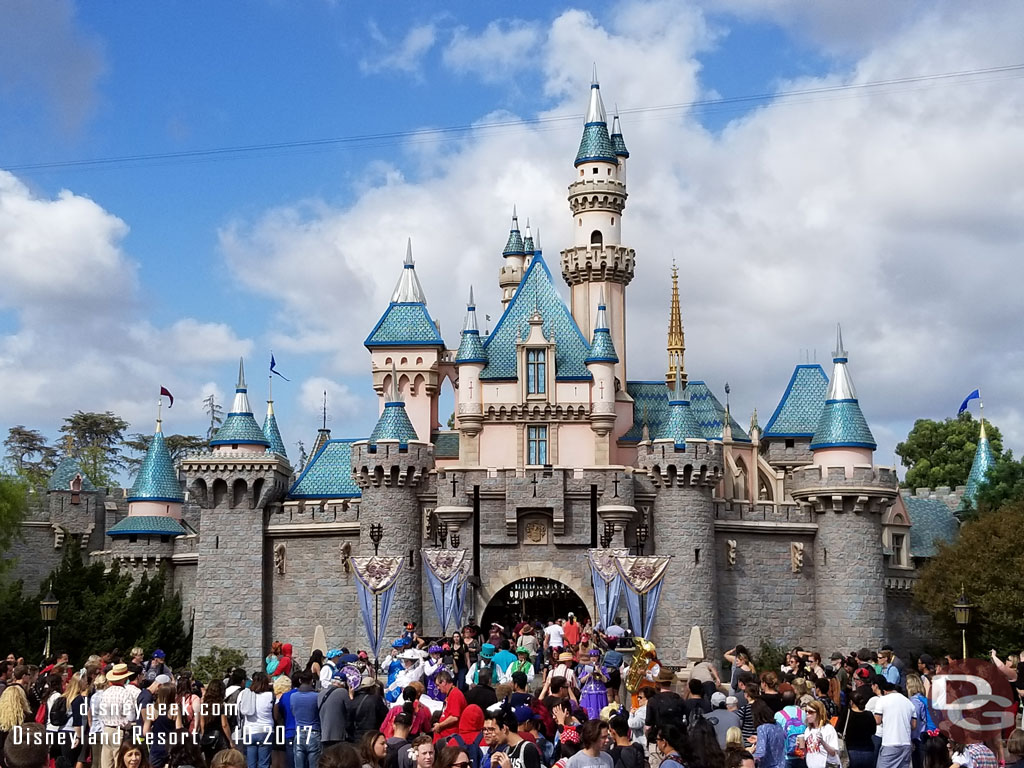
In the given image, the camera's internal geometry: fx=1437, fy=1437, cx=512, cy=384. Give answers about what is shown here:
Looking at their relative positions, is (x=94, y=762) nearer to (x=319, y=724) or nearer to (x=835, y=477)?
(x=319, y=724)

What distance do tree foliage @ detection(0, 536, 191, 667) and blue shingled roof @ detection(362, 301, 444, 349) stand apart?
33.5ft

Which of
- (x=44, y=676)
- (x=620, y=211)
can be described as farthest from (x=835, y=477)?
(x=44, y=676)

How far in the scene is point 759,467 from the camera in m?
46.6

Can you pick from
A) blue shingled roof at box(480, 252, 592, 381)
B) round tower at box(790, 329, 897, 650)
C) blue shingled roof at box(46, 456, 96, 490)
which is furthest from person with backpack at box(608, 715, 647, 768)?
blue shingled roof at box(46, 456, 96, 490)

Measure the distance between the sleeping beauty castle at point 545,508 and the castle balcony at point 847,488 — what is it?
0.06 metres

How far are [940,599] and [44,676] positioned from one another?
28673 millimetres

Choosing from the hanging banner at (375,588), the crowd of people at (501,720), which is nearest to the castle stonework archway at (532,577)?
the hanging banner at (375,588)

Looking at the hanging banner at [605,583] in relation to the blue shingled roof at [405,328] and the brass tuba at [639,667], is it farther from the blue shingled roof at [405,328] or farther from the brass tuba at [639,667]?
the brass tuba at [639,667]

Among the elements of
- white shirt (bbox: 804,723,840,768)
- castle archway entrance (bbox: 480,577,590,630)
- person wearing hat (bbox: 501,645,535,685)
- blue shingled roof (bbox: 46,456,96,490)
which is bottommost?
white shirt (bbox: 804,723,840,768)

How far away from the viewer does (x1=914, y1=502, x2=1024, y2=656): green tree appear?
38625 mm

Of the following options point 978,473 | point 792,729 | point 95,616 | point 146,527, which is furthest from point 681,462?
point 792,729

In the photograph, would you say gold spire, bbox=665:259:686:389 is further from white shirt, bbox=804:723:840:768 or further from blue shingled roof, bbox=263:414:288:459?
white shirt, bbox=804:723:840:768

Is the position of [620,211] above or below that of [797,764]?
above

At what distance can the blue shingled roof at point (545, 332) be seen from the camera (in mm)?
42594
